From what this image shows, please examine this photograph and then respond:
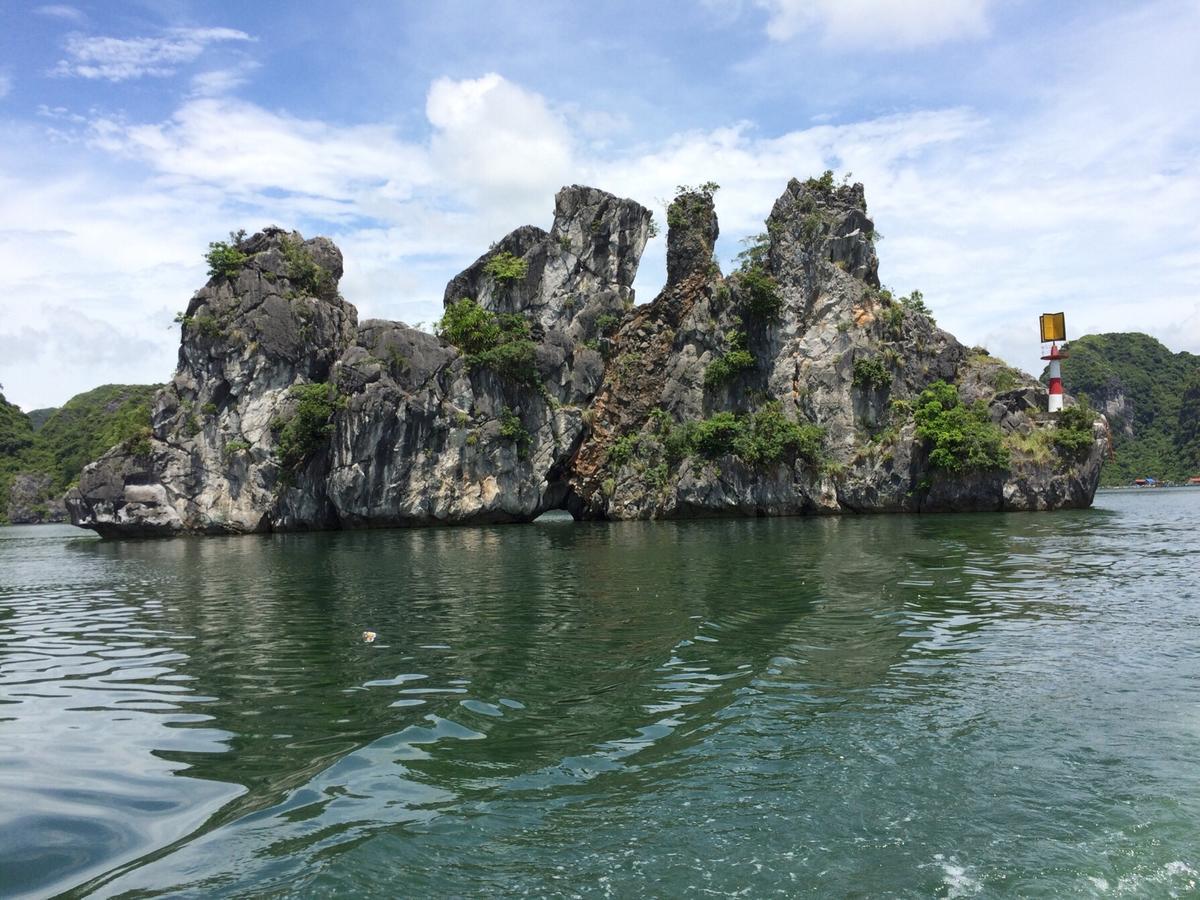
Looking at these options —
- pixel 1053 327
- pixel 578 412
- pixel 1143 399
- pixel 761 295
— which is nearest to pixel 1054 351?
pixel 1053 327

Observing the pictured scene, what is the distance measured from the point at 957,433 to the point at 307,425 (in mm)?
40930

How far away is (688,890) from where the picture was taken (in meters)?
5.25

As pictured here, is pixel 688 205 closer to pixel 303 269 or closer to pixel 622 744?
pixel 303 269

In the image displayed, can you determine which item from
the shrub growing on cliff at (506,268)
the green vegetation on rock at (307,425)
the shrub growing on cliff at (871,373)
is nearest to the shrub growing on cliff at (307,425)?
the green vegetation on rock at (307,425)

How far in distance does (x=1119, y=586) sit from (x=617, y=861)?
15.9 meters

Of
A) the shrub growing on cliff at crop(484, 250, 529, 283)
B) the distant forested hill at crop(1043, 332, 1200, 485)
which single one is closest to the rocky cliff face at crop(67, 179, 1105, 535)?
the shrub growing on cliff at crop(484, 250, 529, 283)

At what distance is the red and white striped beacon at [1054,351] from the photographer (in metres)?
50.8

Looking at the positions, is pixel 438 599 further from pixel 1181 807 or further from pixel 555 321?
pixel 555 321

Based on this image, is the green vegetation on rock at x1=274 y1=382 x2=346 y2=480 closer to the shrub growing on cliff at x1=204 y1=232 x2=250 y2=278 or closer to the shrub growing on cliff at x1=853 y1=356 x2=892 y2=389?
the shrub growing on cliff at x1=204 y1=232 x2=250 y2=278

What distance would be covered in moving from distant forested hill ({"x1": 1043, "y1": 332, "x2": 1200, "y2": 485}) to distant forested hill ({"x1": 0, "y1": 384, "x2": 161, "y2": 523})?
5316 inches

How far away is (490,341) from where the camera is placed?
5406cm

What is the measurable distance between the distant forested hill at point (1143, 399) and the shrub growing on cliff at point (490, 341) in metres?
97.8

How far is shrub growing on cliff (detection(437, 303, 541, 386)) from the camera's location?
5291 centimetres

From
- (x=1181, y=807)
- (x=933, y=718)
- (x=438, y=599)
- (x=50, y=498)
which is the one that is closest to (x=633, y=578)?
(x=438, y=599)
